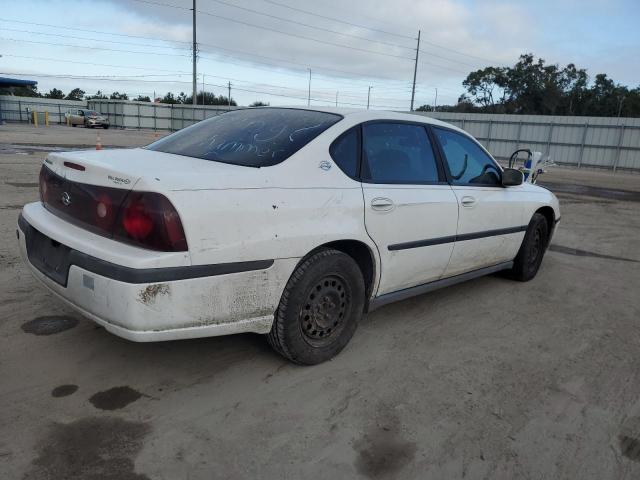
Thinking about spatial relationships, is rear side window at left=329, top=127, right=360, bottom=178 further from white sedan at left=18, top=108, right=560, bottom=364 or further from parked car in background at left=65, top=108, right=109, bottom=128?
parked car in background at left=65, top=108, right=109, bottom=128

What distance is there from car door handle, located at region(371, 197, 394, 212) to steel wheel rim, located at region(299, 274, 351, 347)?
19.9 inches

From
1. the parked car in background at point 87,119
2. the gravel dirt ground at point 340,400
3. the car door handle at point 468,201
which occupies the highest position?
the car door handle at point 468,201

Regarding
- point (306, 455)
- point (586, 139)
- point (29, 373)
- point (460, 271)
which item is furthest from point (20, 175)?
point (586, 139)

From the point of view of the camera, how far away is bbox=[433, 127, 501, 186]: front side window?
4.10 meters

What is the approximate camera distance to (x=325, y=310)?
10.5ft

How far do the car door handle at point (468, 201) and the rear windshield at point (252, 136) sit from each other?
1.24 metres

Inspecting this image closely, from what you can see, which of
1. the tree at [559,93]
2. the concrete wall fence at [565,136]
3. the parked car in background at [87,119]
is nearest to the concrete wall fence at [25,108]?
the parked car in background at [87,119]

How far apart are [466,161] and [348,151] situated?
143cm

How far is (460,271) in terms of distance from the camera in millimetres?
4254

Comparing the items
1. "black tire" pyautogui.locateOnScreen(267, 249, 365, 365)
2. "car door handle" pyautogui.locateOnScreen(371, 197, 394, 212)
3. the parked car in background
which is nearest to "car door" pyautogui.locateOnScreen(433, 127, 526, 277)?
"car door handle" pyautogui.locateOnScreen(371, 197, 394, 212)

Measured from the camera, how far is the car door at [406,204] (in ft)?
11.0

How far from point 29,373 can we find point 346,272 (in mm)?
1896

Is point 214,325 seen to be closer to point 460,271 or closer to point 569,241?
point 460,271

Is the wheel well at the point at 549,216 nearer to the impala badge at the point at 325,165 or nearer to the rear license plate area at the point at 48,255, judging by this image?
the impala badge at the point at 325,165
